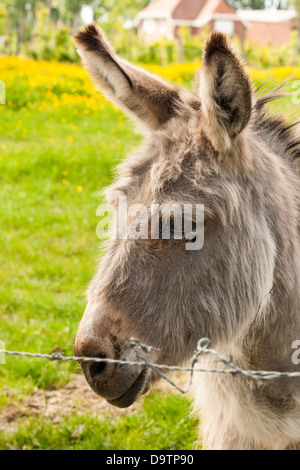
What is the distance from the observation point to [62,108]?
1291 cm

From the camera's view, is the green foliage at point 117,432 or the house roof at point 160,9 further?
the house roof at point 160,9

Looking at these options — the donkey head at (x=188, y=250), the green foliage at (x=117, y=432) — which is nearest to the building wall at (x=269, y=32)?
the green foliage at (x=117, y=432)

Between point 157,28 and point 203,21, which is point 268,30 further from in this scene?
point 157,28

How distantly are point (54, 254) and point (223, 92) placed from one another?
5.02 m

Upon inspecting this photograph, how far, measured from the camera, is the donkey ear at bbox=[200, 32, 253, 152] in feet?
6.82

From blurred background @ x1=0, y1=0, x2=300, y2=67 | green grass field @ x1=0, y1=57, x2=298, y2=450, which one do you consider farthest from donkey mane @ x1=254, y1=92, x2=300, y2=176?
blurred background @ x1=0, y1=0, x2=300, y2=67

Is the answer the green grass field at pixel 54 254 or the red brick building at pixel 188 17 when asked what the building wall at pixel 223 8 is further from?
the green grass field at pixel 54 254

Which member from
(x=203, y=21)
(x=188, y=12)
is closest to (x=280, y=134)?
(x=203, y=21)

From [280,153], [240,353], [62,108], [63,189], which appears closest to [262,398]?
[240,353]

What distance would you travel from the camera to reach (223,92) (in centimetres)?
223

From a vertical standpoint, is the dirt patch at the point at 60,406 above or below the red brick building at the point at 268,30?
below

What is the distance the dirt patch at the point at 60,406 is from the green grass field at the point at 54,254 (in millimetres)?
Result: 61

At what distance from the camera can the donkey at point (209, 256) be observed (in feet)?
7.25
